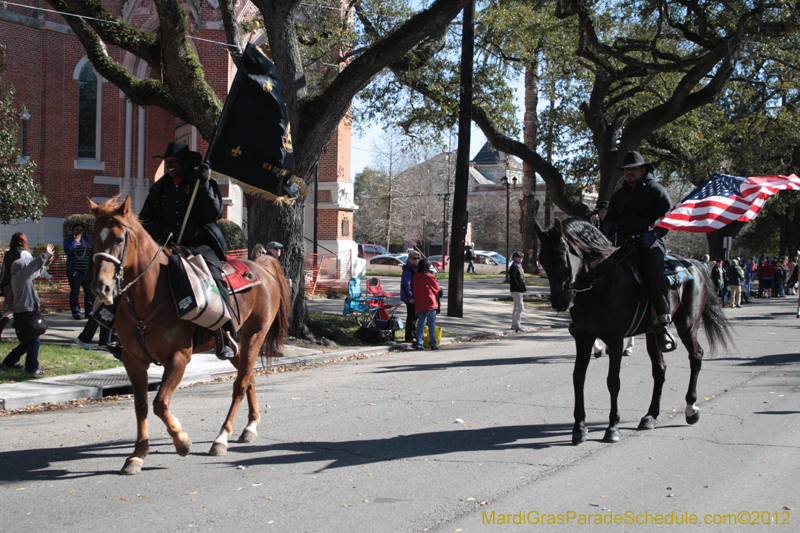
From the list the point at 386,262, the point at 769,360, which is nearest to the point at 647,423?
the point at 769,360

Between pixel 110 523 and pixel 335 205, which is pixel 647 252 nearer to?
pixel 110 523

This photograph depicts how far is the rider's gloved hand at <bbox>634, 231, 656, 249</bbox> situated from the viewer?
6824 mm

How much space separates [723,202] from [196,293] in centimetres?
1133

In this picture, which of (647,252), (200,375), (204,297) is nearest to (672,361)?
(647,252)

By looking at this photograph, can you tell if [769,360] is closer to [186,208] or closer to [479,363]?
[479,363]

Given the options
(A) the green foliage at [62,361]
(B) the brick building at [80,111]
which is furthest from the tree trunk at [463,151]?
(A) the green foliage at [62,361]

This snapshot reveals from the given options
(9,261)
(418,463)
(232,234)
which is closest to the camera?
(418,463)

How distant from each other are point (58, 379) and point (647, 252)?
8130mm

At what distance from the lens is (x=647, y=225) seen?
7.16 m

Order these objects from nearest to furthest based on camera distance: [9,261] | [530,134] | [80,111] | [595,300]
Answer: [595,300]
[9,261]
[80,111]
[530,134]

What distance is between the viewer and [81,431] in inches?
267

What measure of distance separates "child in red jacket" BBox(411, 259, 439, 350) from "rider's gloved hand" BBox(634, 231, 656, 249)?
7.32m

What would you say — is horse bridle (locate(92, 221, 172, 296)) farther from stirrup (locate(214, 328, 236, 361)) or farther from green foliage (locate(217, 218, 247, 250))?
green foliage (locate(217, 218, 247, 250))

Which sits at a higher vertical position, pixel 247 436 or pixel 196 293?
pixel 196 293
